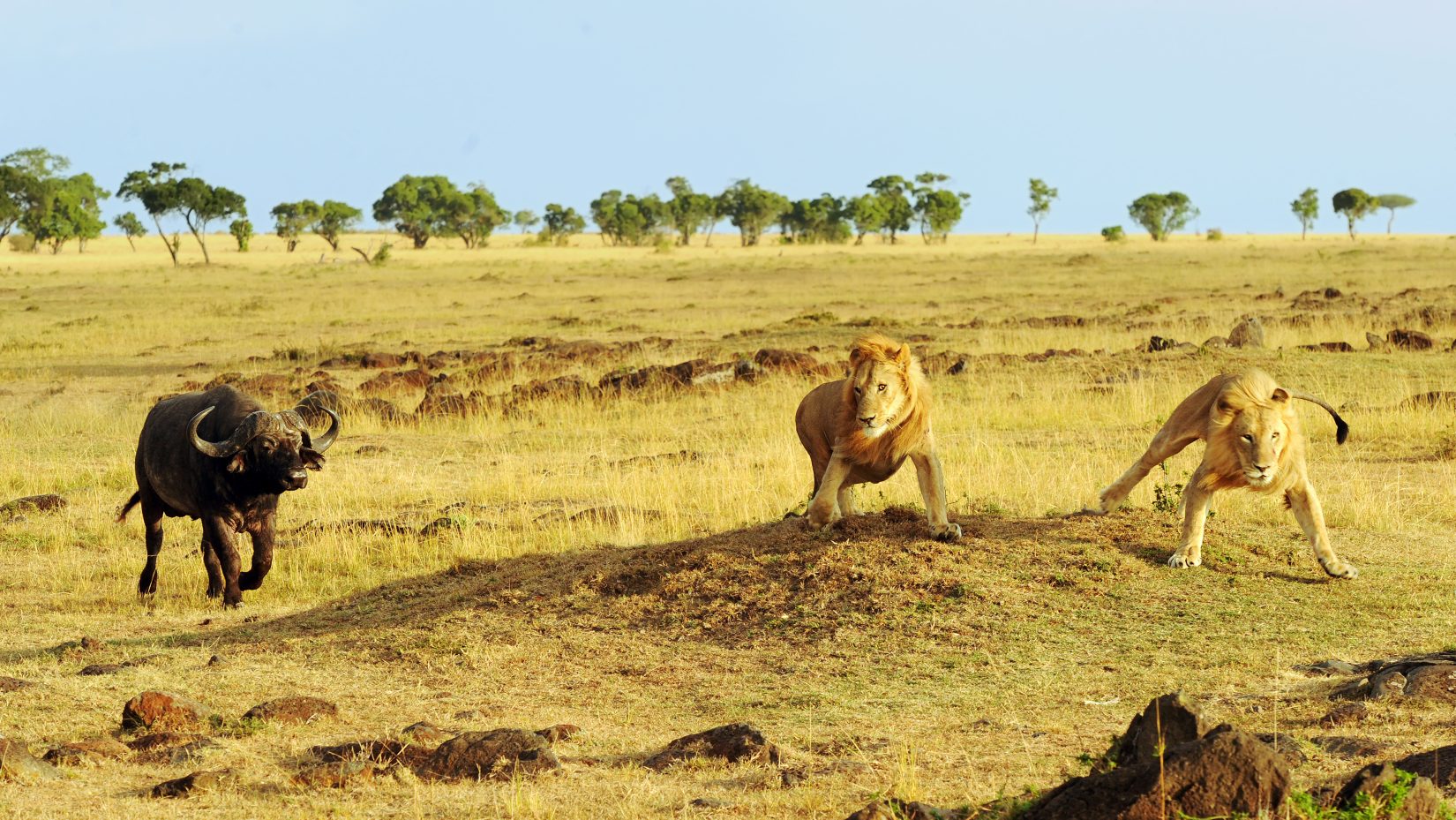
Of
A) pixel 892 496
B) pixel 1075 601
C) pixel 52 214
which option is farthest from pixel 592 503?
pixel 52 214

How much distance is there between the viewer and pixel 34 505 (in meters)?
12.9

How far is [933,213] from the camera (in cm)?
11131

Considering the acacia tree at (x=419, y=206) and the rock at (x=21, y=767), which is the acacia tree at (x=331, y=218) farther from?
the rock at (x=21, y=767)

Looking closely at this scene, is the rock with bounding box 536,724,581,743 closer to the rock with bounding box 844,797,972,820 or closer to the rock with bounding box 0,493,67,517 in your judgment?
the rock with bounding box 844,797,972,820

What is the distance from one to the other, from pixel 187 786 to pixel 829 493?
4.23 meters

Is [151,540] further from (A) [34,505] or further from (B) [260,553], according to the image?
(A) [34,505]

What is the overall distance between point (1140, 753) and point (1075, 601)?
130 inches

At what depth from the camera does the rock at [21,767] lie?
Answer: 5.74m

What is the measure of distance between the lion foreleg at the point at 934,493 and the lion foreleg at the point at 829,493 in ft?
1.39

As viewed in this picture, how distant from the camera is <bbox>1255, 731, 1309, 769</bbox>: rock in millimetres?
5387

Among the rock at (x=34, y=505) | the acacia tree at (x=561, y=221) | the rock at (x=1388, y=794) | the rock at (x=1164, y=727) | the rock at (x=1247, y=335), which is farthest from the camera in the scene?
the acacia tree at (x=561, y=221)

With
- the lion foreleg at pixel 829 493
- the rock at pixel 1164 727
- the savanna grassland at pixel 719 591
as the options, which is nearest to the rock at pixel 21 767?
the savanna grassland at pixel 719 591

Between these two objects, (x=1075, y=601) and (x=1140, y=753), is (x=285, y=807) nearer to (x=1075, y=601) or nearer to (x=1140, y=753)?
(x=1140, y=753)

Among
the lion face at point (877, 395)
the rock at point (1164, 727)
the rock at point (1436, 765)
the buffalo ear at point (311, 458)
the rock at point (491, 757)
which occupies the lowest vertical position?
the rock at point (491, 757)
